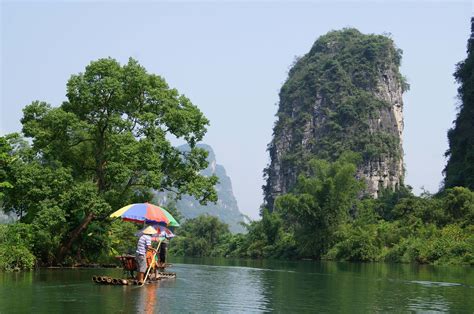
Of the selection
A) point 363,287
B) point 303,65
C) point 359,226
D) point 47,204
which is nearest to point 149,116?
point 47,204

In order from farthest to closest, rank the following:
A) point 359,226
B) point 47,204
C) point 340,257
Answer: point 359,226 < point 340,257 < point 47,204

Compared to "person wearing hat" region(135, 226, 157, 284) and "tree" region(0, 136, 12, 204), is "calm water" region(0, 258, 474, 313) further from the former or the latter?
"tree" region(0, 136, 12, 204)

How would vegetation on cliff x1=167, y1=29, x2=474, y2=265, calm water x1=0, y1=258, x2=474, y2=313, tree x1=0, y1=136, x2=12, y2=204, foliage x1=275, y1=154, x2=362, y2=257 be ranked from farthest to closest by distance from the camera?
1. foliage x1=275, y1=154, x2=362, y2=257
2. vegetation on cliff x1=167, y1=29, x2=474, y2=265
3. tree x1=0, y1=136, x2=12, y2=204
4. calm water x1=0, y1=258, x2=474, y2=313

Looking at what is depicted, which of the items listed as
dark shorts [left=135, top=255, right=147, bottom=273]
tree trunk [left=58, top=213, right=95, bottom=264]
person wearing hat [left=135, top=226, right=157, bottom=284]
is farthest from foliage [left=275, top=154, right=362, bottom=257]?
dark shorts [left=135, top=255, right=147, bottom=273]

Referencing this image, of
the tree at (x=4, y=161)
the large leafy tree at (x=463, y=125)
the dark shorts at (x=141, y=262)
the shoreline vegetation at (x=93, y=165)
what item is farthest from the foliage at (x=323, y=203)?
the dark shorts at (x=141, y=262)

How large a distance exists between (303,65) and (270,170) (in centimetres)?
2067

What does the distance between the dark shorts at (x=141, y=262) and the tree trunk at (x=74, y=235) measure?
8.42 meters

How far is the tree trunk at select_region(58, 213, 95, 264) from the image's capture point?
25.5m

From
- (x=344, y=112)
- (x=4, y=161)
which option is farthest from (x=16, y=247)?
(x=344, y=112)

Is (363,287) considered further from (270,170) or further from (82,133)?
(270,170)

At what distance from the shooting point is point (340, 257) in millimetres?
54438

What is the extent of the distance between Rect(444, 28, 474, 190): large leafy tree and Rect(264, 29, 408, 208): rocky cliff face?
78.5 feet

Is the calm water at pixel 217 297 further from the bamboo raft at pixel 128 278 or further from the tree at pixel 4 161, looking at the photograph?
the tree at pixel 4 161

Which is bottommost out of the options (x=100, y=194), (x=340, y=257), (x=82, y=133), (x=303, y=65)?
(x=340, y=257)
